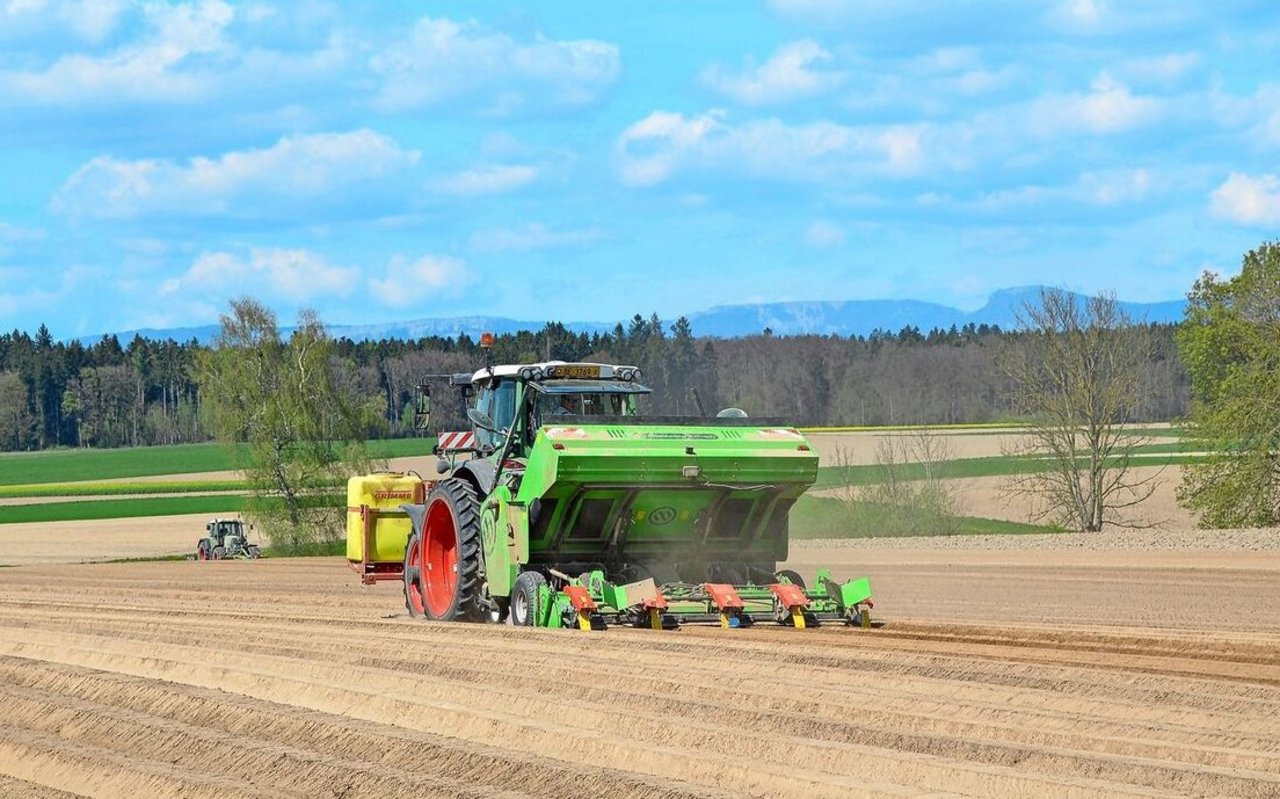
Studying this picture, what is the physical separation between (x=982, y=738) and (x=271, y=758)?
3.90 metres

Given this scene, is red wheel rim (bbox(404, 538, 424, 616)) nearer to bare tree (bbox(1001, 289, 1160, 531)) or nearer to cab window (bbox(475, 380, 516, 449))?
cab window (bbox(475, 380, 516, 449))

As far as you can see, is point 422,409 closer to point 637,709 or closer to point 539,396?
point 539,396

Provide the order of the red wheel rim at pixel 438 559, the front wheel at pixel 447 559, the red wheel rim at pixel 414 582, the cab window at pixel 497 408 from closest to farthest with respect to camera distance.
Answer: the front wheel at pixel 447 559 → the cab window at pixel 497 408 → the red wheel rim at pixel 438 559 → the red wheel rim at pixel 414 582

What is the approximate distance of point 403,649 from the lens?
44.1ft

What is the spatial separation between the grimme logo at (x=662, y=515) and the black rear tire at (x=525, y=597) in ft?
3.63

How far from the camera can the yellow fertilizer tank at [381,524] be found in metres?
18.5

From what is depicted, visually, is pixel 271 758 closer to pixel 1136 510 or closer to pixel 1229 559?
pixel 1229 559

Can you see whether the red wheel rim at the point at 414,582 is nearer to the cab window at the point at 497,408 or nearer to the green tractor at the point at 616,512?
the green tractor at the point at 616,512

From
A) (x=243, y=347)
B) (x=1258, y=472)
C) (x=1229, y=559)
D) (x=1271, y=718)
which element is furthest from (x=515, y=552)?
(x=243, y=347)

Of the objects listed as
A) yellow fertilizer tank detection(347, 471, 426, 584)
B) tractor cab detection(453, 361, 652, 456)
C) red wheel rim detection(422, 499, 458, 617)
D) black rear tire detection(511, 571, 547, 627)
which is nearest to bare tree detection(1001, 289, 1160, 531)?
yellow fertilizer tank detection(347, 471, 426, 584)

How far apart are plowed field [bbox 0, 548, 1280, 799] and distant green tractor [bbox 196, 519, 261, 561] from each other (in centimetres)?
2717

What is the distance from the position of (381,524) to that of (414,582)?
5.74ft

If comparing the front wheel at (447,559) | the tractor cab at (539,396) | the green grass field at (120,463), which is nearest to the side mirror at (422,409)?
the tractor cab at (539,396)

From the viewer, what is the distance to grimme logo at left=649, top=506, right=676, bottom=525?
14.7m
